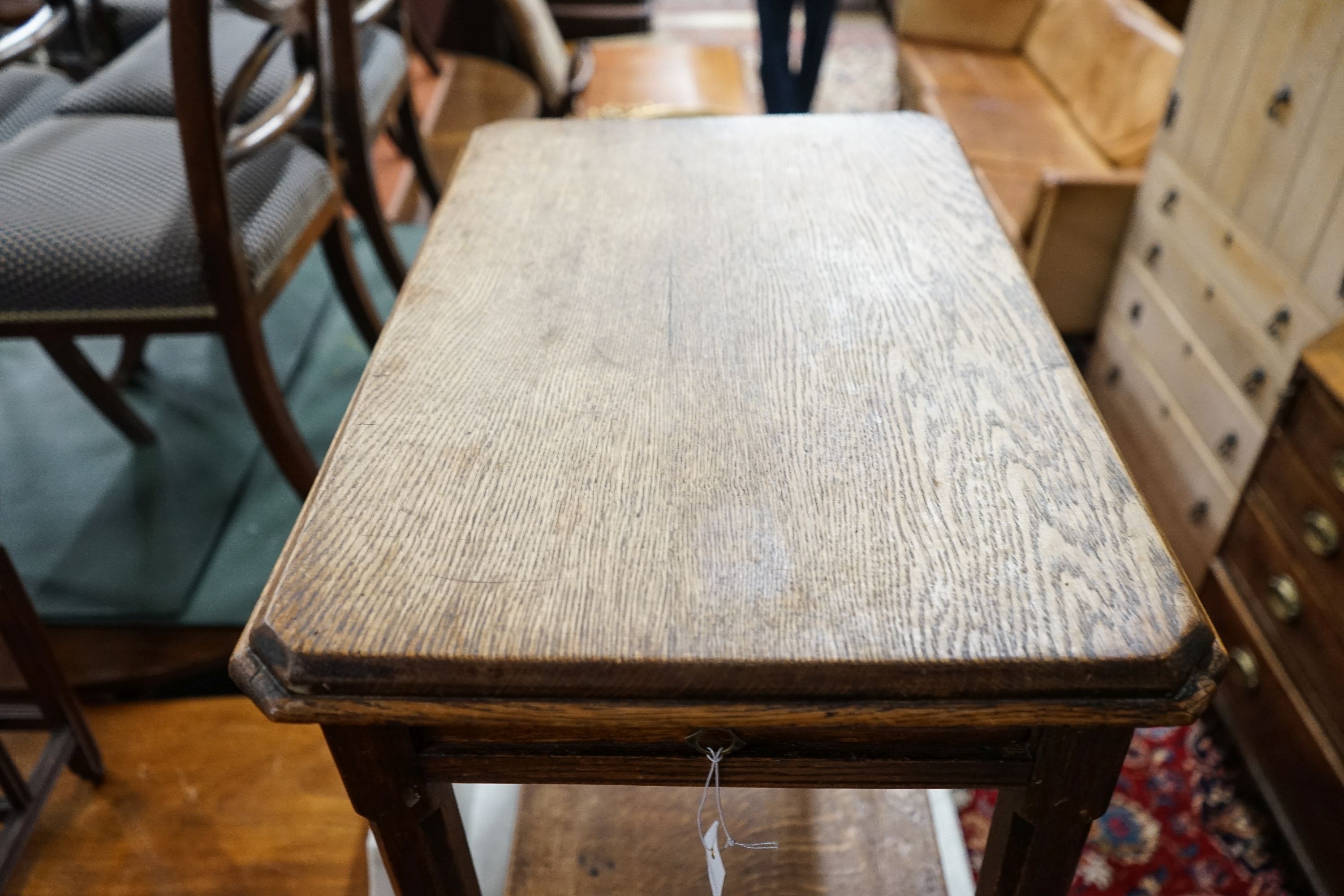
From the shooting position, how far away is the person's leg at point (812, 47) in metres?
2.27

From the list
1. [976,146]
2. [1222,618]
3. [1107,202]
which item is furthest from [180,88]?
[976,146]

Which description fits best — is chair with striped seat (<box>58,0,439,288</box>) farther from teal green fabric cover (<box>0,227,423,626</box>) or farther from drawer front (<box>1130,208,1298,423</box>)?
drawer front (<box>1130,208,1298,423</box>)

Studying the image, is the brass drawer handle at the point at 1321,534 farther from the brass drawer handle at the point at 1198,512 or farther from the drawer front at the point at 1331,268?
the brass drawer handle at the point at 1198,512

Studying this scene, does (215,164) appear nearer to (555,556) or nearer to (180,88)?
(180,88)

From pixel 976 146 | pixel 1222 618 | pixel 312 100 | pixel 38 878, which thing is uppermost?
pixel 312 100

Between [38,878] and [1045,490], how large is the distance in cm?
119

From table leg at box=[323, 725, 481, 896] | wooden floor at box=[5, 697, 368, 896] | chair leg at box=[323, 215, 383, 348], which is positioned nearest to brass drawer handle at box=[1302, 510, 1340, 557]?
table leg at box=[323, 725, 481, 896]

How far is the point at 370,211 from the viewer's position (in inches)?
66.6

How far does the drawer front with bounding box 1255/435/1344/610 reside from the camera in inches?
40.5

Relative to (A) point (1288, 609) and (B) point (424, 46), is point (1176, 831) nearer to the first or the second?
(A) point (1288, 609)

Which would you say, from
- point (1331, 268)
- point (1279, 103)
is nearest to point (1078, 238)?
point (1279, 103)

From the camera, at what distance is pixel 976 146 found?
2350 mm

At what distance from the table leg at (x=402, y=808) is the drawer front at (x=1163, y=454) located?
105 cm

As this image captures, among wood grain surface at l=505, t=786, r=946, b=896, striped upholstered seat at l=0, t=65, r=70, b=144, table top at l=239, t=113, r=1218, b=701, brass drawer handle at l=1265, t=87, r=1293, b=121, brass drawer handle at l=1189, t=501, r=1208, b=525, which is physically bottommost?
wood grain surface at l=505, t=786, r=946, b=896
